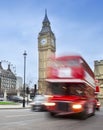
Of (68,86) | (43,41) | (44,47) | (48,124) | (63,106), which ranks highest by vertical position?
(43,41)

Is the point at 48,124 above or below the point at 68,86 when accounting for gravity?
below

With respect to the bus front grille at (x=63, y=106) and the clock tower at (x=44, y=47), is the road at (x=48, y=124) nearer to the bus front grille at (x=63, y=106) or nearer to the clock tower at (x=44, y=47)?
the bus front grille at (x=63, y=106)

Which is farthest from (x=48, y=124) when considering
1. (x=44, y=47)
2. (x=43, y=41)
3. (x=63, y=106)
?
(x=43, y=41)

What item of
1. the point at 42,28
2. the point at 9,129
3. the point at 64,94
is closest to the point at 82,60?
the point at 64,94

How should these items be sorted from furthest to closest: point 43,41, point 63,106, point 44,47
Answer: point 43,41 → point 44,47 → point 63,106

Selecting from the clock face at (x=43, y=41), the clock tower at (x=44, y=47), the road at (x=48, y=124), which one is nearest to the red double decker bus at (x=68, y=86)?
the road at (x=48, y=124)

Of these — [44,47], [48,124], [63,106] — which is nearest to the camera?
[48,124]

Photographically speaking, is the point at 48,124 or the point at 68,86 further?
the point at 68,86

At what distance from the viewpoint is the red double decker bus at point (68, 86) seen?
1848 centimetres

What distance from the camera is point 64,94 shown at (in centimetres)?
1869

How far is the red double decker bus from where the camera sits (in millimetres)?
18484

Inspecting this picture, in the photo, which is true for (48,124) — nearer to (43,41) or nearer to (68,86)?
(68,86)

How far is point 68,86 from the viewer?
18.7 m

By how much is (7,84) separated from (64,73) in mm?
154254
